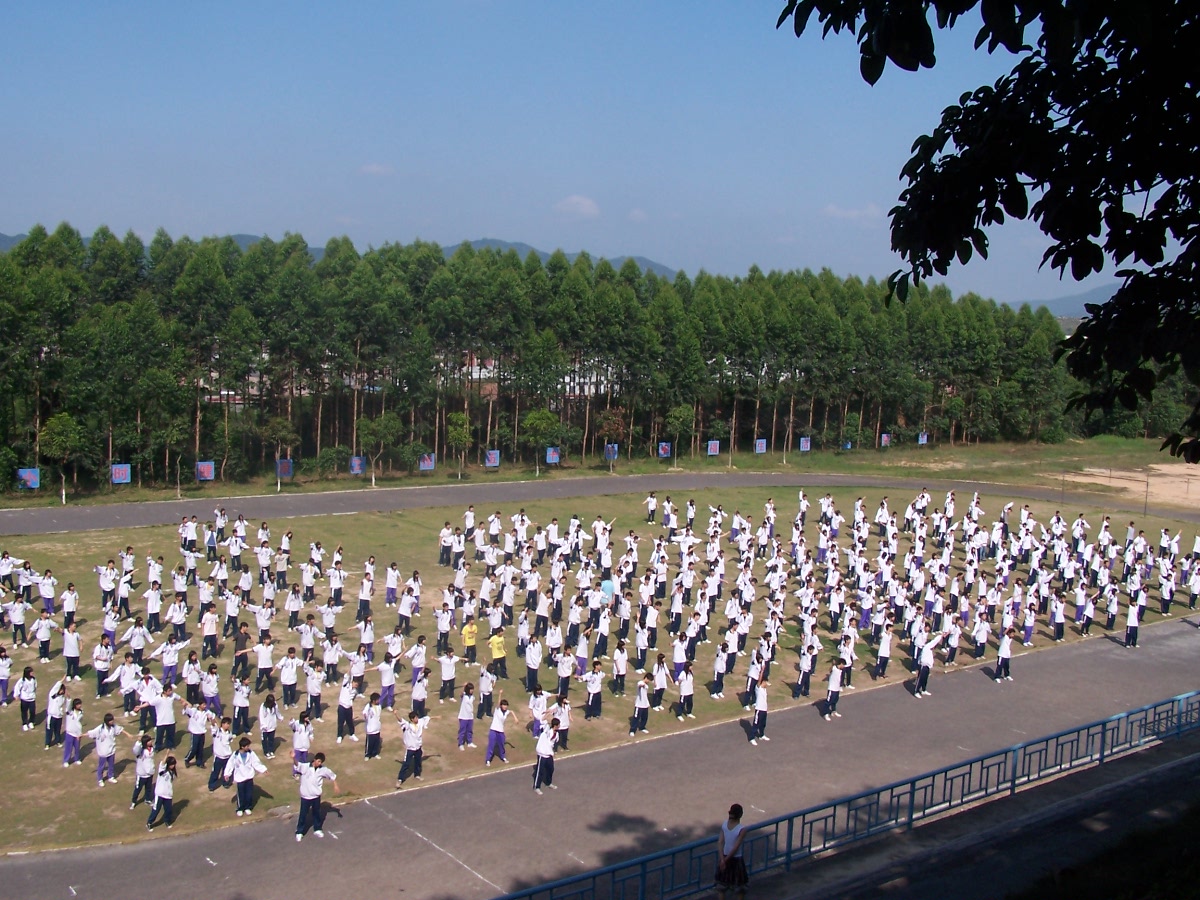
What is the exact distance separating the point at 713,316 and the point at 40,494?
27.2 metres

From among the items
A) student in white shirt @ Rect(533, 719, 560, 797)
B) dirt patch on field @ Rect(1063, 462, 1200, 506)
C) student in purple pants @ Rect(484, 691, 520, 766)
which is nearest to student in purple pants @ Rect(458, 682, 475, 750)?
student in purple pants @ Rect(484, 691, 520, 766)

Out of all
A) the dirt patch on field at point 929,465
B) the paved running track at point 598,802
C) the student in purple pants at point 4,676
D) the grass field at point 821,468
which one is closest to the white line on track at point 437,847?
the paved running track at point 598,802

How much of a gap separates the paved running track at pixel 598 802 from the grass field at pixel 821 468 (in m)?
22.1

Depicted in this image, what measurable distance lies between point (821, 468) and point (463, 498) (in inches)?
725

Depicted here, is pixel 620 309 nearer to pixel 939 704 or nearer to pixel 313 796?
pixel 939 704

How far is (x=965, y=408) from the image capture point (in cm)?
5438

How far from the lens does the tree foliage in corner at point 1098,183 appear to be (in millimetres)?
6910

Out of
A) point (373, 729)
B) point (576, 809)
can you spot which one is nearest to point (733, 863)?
point (576, 809)

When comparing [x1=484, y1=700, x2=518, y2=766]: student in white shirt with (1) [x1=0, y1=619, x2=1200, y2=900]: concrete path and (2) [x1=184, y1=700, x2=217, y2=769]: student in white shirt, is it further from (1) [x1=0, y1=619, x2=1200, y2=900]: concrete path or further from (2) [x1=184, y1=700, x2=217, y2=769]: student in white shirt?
(2) [x1=184, y1=700, x2=217, y2=769]: student in white shirt

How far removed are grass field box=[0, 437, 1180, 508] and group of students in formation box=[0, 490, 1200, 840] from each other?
28.3 feet

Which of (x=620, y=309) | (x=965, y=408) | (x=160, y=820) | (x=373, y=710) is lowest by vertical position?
(x=160, y=820)

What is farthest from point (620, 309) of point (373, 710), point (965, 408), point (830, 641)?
point (373, 710)

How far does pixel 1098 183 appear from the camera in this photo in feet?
23.5

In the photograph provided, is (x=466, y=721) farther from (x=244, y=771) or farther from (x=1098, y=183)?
(x=1098, y=183)
